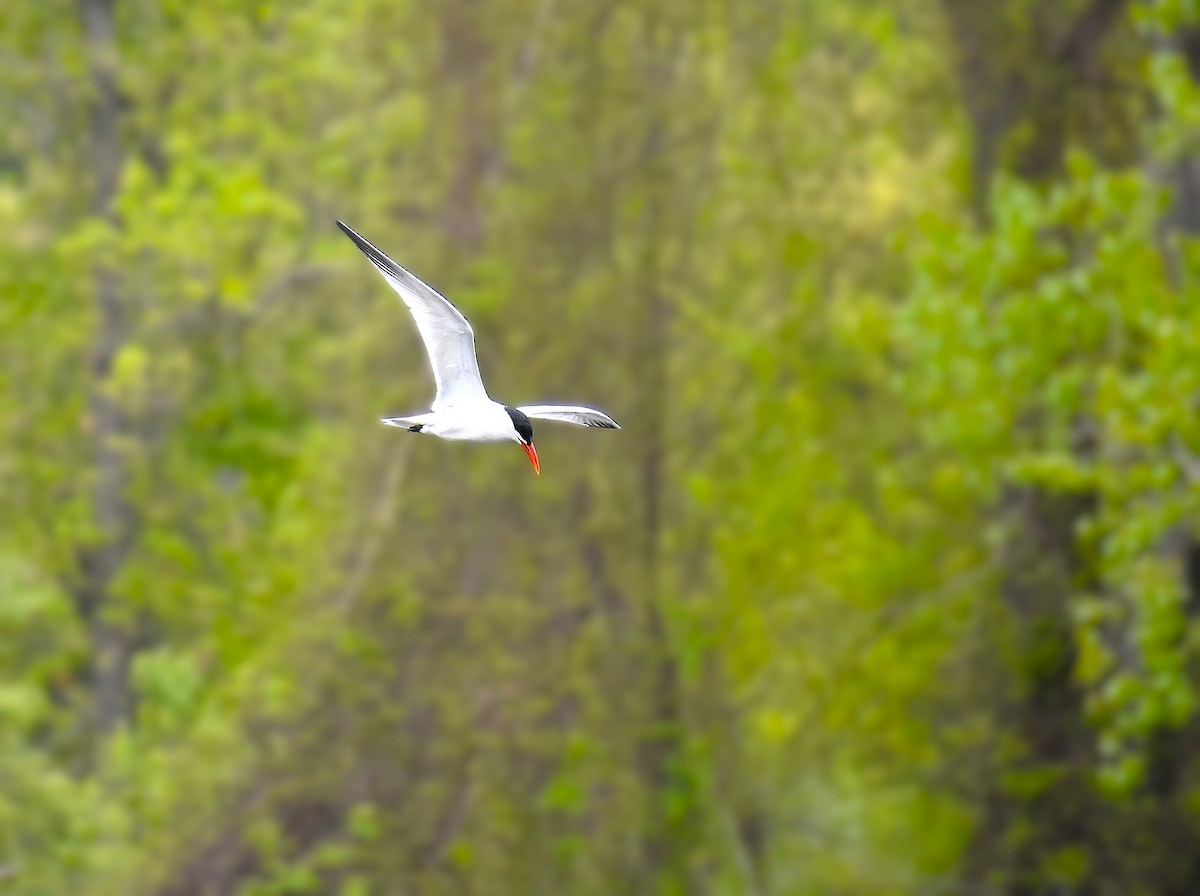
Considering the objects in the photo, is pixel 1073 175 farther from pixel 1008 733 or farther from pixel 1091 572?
pixel 1008 733

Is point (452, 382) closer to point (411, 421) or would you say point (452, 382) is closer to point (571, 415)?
point (411, 421)

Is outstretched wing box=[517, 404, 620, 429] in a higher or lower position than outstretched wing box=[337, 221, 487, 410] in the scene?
lower

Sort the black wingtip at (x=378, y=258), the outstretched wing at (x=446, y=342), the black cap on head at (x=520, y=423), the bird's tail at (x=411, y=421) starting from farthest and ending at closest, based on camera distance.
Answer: the black cap on head at (x=520, y=423) → the outstretched wing at (x=446, y=342) → the bird's tail at (x=411, y=421) → the black wingtip at (x=378, y=258)

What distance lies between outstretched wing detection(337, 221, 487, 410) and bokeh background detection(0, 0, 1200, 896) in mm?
4580

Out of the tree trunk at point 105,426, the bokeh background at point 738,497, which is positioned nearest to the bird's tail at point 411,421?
the bokeh background at point 738,497

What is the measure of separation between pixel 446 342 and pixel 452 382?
0.46ft

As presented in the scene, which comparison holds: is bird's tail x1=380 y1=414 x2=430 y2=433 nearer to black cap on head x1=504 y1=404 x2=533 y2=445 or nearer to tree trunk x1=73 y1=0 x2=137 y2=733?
black cap on head x1=504 y1=404 x2=533 y2=445

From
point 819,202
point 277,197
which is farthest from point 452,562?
point 277,197

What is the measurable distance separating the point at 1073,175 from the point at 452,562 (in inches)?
164

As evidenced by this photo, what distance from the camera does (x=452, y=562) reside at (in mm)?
12742

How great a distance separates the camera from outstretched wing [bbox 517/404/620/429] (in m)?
7.67

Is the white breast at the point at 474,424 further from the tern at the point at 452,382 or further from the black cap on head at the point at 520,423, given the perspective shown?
the black cap on head at the point at 520,423

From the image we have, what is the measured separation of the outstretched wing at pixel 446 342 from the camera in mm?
7461

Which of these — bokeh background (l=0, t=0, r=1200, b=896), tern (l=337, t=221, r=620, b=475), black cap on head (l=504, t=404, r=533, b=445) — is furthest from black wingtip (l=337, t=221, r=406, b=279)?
bokeh background (l=0, t=0, r=1200, b=896)
